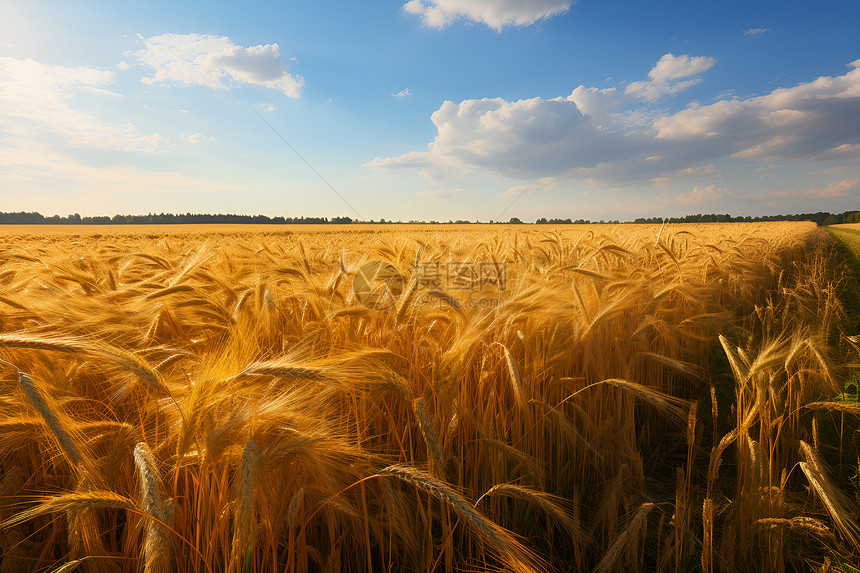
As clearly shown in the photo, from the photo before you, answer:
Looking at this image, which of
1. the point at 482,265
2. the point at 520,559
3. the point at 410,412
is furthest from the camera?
the point at 482,265

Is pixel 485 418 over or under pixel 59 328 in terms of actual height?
under

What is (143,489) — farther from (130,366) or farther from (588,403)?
(588,403)

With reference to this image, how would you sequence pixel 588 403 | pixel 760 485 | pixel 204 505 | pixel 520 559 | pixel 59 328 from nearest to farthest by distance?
pixel 520 559
pixel 204 505
pixel 760 485
pixel 59 328
pixel 588 403

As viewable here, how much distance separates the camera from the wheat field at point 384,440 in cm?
100

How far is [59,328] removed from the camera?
5.32ft

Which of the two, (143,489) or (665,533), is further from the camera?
(665,533)

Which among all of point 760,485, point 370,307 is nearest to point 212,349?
point 370,307

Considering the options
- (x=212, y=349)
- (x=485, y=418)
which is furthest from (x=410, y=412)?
(x=212, y=349)

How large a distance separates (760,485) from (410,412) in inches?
49.3

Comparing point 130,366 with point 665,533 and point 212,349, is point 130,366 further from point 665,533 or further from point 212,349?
point 665,533

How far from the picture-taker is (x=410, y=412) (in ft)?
4.80

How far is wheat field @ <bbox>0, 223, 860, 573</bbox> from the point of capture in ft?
3.28

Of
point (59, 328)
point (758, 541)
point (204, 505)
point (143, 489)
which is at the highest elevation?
point (59, 328)

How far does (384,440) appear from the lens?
1.59 m
